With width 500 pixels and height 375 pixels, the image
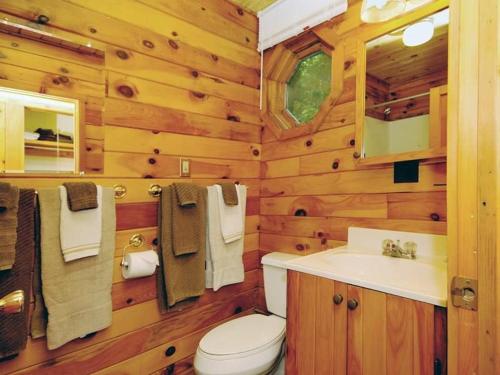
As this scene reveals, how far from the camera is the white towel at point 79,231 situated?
3.94 feet

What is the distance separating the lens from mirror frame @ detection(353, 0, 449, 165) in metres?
1.29

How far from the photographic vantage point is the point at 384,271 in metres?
1.31

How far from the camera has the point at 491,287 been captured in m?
0.60

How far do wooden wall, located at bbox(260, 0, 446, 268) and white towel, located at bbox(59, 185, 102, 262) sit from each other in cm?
108

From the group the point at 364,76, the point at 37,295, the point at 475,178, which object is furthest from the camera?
the point at 364,76

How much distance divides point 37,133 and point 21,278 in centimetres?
61

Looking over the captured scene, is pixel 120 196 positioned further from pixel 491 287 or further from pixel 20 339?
pixel 491 287

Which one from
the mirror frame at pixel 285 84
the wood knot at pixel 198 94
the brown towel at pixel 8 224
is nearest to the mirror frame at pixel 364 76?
the mirror frame at pixel 285 84

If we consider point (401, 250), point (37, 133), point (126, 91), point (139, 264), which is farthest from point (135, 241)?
point (401, 250)

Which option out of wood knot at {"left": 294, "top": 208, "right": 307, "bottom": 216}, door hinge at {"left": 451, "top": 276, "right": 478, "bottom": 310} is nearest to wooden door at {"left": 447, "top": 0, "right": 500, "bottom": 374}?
door hinge at {"left": 451, "top": 276, "right": 478, "bottom": 310}

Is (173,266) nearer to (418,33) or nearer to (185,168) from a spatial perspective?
(185,168)

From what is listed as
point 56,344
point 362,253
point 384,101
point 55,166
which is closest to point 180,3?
point 55,166

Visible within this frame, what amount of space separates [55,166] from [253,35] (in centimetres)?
151

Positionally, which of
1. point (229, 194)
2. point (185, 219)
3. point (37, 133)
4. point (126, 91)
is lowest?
point (185, 219)
